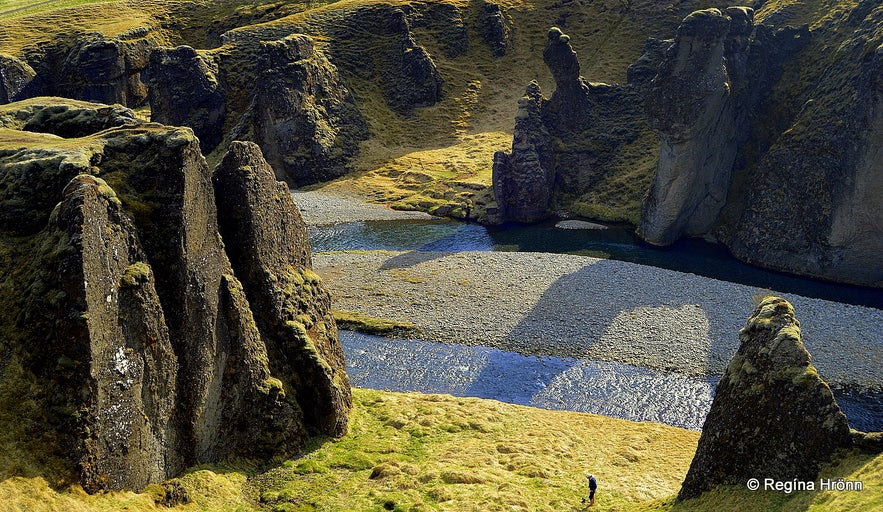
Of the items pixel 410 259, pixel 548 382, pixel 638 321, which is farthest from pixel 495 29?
pixel 548 382

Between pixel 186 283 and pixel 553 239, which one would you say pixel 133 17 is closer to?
pixel 553 239

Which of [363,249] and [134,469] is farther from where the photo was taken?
[363,249]

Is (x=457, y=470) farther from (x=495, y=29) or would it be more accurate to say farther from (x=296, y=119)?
(x=495, y=29)

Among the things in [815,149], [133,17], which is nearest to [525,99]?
[815,149]

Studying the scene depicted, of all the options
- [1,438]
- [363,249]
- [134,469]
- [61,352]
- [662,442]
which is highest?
[61,352]

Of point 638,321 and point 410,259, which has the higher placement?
point 638,321

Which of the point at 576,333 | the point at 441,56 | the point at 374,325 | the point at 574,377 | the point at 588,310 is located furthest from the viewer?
the point at 441,56

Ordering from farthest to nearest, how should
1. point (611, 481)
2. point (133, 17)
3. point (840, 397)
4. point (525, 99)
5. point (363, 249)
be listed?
point (133, 17) < point (525, 99) < point (363, 249) < point (840, 397) < point (611, 481)
